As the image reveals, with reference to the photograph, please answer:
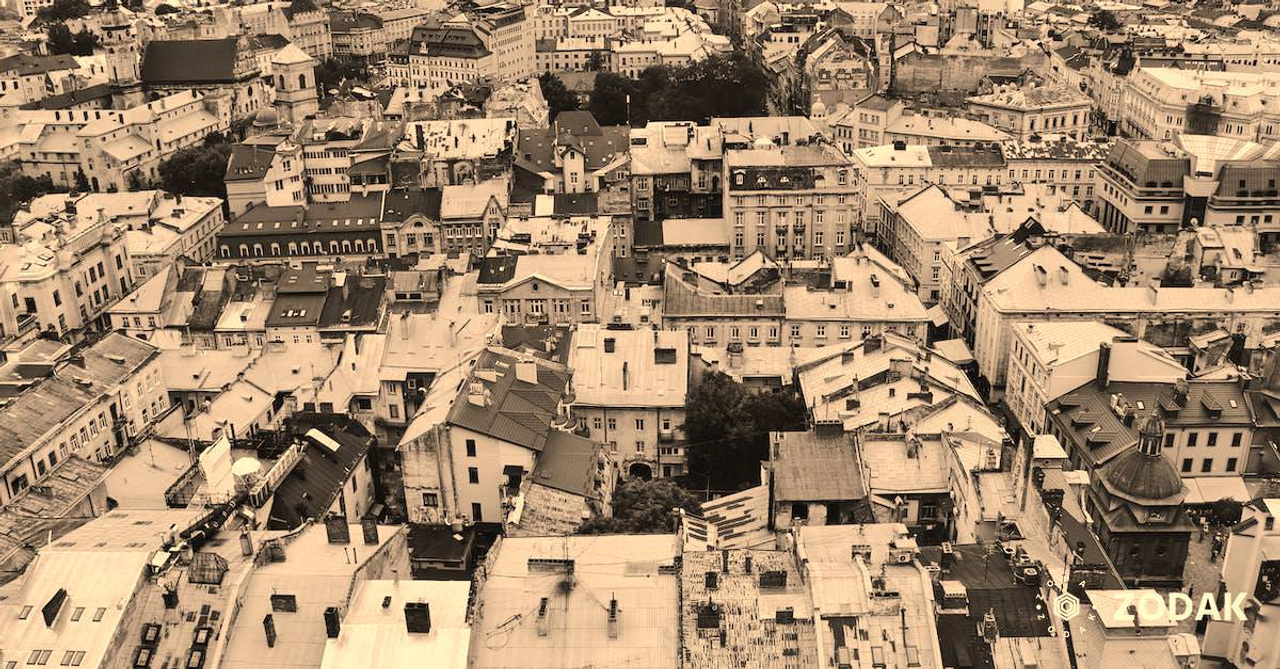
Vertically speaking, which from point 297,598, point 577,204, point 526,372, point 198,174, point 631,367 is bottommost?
point 198,174

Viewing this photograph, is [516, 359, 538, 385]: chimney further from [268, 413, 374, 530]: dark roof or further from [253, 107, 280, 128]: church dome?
[253, 107, 280, 128]: church dome

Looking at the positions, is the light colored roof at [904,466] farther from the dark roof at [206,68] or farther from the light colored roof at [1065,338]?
the dark roof at [206,68]

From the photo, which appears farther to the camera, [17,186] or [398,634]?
[17,186]

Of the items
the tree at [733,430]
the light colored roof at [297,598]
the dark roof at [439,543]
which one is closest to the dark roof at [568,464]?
the dark roof at [439,543]

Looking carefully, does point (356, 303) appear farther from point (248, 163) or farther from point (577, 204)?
point (248, 163)

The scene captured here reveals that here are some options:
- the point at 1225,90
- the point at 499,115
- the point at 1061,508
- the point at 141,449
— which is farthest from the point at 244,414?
the point at 1225,90

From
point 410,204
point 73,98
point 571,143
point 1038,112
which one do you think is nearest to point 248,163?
point 410,204

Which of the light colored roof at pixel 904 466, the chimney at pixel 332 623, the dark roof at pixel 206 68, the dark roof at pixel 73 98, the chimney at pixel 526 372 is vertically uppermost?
the dark roof at pixel 206 68
